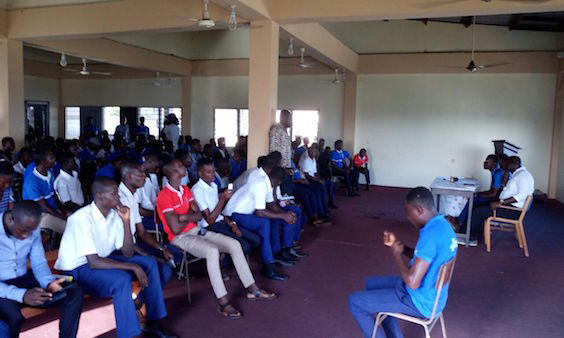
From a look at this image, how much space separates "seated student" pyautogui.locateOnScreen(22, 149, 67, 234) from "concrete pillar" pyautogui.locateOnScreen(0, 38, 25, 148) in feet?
13.2

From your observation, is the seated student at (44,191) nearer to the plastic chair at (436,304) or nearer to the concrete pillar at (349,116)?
the plastic chair at (436,304)

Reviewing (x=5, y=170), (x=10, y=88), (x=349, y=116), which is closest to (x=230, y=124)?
(x=349, y=116)

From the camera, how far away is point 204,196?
434 cm

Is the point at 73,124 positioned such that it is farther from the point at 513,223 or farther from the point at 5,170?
the point at 513,223

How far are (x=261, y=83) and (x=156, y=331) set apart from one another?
144 inches

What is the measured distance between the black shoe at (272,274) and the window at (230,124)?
8331 mm

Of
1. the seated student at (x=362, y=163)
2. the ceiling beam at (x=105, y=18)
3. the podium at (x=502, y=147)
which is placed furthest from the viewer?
the seated student at (x=362, y=163)

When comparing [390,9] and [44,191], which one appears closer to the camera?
[44,191]

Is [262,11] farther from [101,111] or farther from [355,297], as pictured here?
[101,111]

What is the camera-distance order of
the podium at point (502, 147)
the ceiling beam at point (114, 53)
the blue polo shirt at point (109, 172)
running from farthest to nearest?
the podium at point (502, 147), the ceiling beam at point (114, 53), the blue polo shirt at point (109, 172)

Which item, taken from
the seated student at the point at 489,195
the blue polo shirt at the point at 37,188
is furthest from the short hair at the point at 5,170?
the seated student at the point at 489,195

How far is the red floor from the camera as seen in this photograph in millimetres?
3436

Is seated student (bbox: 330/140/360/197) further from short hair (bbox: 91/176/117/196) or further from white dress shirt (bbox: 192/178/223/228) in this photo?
short hair (bbox: 91/176/117/196)

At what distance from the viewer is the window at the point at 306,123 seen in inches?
466
